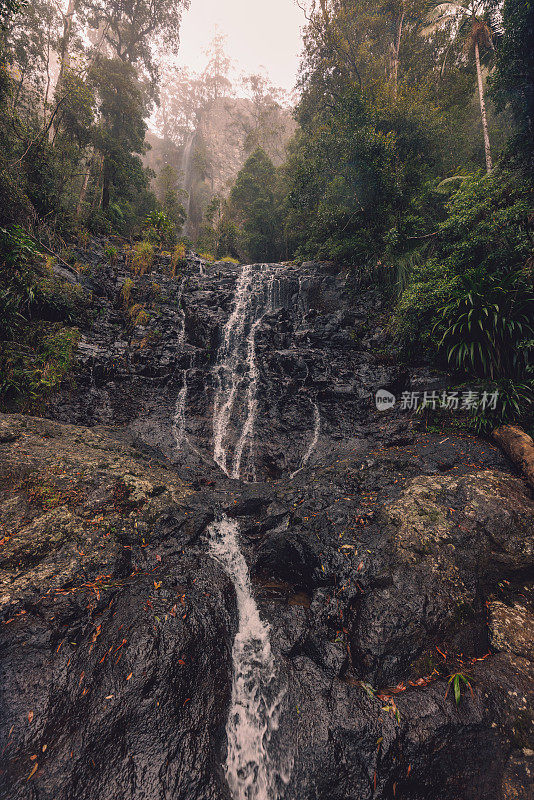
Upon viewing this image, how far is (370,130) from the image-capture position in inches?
367

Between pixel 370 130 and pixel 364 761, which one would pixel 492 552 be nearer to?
pixel 364 761

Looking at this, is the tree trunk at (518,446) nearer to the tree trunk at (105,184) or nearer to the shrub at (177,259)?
the shrub at (177,259)

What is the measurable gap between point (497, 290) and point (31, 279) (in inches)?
393

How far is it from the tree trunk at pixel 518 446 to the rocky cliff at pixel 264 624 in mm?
247

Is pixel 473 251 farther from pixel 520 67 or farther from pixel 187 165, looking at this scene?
pixel 187 165

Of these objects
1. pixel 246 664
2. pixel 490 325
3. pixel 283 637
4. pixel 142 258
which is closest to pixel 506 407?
pixel 490 325

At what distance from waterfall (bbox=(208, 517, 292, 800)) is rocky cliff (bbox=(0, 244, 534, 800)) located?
0.04 feet

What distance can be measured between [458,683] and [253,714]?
179 centimetres

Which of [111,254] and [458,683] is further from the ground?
[111,254]

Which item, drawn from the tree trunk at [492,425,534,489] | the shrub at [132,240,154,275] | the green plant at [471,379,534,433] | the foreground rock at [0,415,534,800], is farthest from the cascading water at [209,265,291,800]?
the shrub at [132,240,154,275]

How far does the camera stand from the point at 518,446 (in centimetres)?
461

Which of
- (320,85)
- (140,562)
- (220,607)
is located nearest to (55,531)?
(140,562)

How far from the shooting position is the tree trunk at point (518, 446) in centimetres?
429

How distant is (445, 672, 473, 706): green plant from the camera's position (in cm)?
236
